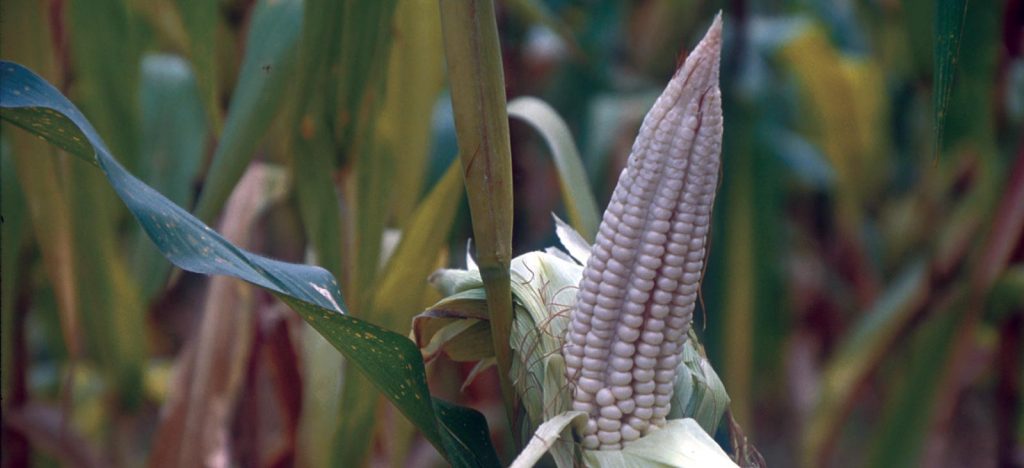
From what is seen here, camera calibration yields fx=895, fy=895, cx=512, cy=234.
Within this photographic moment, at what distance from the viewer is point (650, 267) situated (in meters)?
0.41

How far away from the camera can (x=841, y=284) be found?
5.86 ft

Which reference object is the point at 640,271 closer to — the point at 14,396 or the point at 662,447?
the point at 662,447

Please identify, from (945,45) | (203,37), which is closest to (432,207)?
(203,37)

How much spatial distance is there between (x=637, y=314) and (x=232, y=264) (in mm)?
192

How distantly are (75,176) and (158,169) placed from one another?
0.15 m

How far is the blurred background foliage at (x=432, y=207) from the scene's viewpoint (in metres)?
0.68

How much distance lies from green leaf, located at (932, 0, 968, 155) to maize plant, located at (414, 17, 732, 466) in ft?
0.39

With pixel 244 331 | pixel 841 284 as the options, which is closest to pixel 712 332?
pixel 841 284

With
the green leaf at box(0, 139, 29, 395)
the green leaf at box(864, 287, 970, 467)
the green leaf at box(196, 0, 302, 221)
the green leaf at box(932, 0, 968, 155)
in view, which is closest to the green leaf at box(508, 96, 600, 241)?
the green leaf at box(196, 0, 302, 221)

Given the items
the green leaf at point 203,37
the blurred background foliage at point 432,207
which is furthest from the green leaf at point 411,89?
the green leaf at point 203,37

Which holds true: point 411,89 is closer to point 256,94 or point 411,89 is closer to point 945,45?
point 256,94

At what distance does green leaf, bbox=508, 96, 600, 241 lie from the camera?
698 mm

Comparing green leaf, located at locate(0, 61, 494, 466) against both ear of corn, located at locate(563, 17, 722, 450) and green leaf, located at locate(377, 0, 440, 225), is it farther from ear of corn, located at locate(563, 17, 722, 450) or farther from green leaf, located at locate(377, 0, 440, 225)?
green leaf, located at locate(377, 0, 440, 225)

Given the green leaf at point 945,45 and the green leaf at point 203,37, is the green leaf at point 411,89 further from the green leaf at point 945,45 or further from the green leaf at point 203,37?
the green leaf at point 945,45
